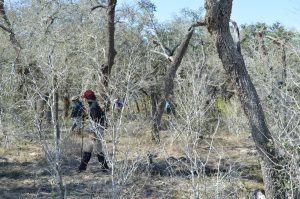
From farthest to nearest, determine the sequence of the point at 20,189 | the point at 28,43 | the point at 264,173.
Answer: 1. the point at 28,43
2. the point at 20,189
3. the point at 264,173

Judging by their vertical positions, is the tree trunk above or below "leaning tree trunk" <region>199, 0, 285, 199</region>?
above

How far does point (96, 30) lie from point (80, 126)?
9.47 m

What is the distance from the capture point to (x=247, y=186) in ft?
30.4

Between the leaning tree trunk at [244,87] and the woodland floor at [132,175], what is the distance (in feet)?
1.66

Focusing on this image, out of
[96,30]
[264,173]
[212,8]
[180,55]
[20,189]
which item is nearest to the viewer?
[212,8]

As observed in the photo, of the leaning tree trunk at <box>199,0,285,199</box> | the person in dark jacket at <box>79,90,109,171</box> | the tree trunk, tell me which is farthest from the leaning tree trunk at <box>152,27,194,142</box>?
the leaning tree trunk at <box>199,0,285,199</box>

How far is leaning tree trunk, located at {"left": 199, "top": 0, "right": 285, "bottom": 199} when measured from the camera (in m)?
7.09

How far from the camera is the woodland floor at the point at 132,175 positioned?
291 inches

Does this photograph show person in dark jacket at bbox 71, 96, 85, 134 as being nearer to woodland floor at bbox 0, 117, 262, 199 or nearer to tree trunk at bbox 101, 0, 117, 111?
woodland floor at bbox 0, 117, 262, 199

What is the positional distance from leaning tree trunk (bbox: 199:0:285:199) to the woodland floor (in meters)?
0.51

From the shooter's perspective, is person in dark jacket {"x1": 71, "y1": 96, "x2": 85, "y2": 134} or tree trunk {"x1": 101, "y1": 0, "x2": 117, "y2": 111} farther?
tree trunk {"x1": 101, "y1": 0, "x2": 117, "y2": 111}

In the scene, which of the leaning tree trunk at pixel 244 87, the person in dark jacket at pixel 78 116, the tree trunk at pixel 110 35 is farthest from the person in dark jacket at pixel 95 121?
the tree trunk at pixel 110 35

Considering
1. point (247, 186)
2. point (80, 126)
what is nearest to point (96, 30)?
Answer: point (80, 126)

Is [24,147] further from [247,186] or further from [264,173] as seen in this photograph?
[264,173]
